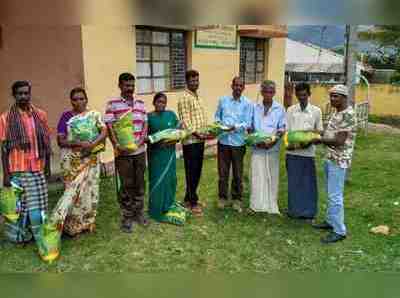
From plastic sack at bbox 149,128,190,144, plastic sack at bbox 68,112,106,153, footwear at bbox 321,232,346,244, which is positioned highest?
plastic sack at bbox 68,112,106,153

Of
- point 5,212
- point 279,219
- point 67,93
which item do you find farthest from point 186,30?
point 5,212

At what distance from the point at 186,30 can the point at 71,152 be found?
532cm

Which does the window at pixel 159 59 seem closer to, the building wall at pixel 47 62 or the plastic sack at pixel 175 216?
the building wall at pixel 47 62

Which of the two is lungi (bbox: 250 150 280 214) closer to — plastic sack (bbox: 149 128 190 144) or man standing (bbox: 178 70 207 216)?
man standing (bbox: 178 70 207 216)

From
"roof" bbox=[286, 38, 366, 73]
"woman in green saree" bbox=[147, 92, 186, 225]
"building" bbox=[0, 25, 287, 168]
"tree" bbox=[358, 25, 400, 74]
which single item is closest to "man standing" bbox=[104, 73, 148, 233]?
"woman in green saree" bbox=[147, 92, 186, 225]

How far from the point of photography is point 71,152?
4059 mm

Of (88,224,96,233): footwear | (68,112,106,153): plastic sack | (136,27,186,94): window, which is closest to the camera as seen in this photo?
(68,112,106,153): plastic sack

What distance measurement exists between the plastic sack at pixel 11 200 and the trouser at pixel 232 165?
2.15 m

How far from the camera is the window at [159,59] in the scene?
7.83m

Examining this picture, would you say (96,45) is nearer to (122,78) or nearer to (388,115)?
(122,78)

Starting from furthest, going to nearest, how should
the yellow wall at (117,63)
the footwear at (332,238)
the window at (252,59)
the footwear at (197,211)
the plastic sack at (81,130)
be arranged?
the window at (252,59) < the yellow wall at (117,63) < the footwear at (197,211) < the footwear at (332,238) < the plastic sack at (81,130)

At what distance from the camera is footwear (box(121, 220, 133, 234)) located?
4.41 metres

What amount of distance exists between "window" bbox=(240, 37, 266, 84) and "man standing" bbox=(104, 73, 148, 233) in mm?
7045

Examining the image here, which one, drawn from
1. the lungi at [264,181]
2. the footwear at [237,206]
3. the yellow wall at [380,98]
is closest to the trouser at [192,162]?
the footwear at [237,206]
